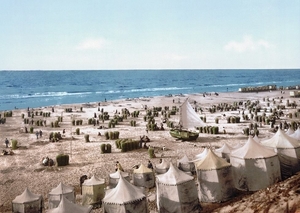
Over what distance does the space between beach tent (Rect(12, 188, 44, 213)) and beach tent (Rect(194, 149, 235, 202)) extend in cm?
851

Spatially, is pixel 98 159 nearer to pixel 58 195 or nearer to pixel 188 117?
pixel 188 117

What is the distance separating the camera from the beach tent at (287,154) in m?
17.9

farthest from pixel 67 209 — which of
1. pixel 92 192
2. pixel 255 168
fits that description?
pixel 255 168

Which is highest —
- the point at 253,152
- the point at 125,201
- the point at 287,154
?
the point at 253,152

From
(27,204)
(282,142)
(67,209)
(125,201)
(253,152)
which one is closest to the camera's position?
(67,209)

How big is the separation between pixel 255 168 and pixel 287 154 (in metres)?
3.04

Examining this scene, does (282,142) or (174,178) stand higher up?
(282,142)

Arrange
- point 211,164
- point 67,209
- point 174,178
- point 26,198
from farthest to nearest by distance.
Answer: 1. point 211,164
2. point 26,198
3. point 174,178
4. point 67,209

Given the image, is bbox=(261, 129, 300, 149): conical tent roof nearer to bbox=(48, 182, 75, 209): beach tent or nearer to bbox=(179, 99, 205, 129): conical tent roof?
bbox=(179, 99, 205, 129): conical tent roof

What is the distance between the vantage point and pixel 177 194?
Answer: 1460 cm

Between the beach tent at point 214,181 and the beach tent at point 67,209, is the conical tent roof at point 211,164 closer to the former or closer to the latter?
the beach tent at point 214,181

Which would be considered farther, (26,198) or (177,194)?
(26,198)

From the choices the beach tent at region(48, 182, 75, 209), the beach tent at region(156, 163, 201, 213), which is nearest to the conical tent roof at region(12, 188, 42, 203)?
the beach tent at region(48, 182, 75, 209)

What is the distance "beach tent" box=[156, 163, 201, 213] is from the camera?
574 inches
